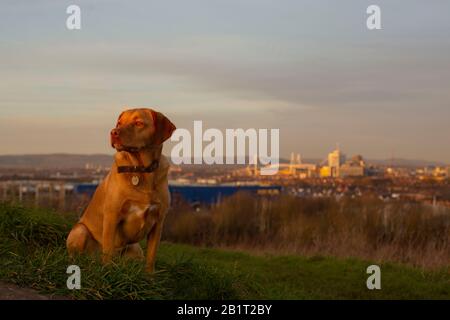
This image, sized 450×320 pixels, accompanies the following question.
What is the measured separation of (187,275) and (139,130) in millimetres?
2034

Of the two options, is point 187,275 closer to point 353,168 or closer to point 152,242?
point 152,242

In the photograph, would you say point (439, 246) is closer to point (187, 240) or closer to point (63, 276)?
point (187, 240)

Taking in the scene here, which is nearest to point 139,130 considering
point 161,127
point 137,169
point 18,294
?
point 161,127

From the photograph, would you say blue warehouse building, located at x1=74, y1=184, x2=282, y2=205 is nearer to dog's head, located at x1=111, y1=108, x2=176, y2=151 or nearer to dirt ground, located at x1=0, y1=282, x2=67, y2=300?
dog's head, located at x1=111, y1=108, x2=176, y2=151

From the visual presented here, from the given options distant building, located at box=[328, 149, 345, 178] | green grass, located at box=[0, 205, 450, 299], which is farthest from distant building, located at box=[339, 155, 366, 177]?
green grass, located at box=[0, 205, 450, 299]

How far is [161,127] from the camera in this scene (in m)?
5.23

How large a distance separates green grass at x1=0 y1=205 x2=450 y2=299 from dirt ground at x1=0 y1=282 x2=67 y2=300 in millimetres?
78

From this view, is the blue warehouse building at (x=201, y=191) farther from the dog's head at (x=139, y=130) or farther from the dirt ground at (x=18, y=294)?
the dirt ground at (x=18, y=294)

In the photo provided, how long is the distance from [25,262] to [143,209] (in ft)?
4.18

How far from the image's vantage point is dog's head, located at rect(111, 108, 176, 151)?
5.12 meters

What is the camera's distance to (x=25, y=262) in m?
5.77
